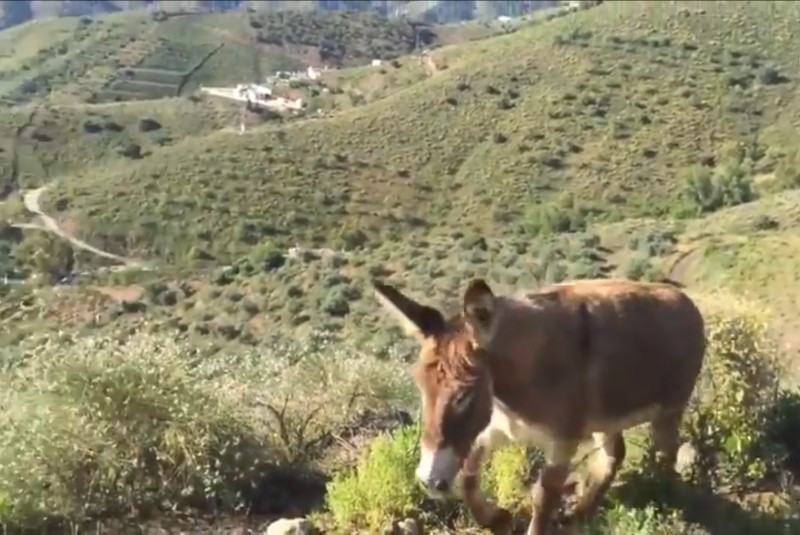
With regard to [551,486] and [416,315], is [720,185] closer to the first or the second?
[551,486]

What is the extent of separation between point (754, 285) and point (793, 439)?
57.7 ft

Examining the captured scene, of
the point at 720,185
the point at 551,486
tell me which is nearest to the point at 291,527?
the point at 551,486

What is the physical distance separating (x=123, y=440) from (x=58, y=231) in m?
34.4

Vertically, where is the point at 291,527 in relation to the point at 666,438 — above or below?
below

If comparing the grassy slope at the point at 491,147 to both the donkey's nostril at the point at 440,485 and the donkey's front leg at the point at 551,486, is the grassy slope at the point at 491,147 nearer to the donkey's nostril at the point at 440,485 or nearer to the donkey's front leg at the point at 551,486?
the donkey's front leg at the point at 551,486

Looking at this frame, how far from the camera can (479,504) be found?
526cm

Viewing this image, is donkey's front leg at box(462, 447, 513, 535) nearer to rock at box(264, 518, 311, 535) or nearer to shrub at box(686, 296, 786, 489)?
rock at box(264, 518, 311, 535)

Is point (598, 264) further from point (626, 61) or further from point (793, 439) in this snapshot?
point (626, 61)

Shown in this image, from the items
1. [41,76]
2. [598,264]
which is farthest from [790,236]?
[41,76]

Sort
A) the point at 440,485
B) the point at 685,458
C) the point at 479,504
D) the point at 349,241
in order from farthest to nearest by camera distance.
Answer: the point at 349,241
the point at 685,458
the point at 479,504
the point at 440,485

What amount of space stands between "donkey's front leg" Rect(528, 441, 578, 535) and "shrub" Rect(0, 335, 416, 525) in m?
2.03

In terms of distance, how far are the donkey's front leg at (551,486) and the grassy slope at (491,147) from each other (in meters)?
37.2

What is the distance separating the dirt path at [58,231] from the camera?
122 feet

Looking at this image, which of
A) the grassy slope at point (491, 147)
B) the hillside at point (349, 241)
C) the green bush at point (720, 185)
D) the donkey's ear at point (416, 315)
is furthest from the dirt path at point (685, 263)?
the donkey's ear at point (416, 315)
